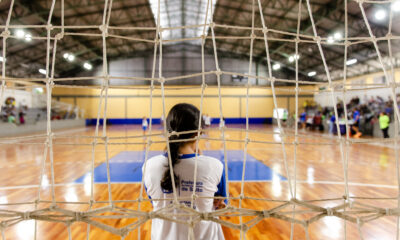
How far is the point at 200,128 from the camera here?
1.05m

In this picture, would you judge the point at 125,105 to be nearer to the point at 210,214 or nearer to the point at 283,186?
the point at 283,186

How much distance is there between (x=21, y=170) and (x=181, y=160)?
4504mm

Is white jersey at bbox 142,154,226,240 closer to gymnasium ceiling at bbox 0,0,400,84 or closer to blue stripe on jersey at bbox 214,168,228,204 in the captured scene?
blue stripe on jersey at bbox 214,168,228,204

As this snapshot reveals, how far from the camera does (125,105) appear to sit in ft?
54.8

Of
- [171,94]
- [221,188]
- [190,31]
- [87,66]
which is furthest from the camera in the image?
[171,94]

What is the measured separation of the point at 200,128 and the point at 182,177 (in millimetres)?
215

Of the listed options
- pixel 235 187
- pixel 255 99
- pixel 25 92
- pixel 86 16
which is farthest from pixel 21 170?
pixel 255 99

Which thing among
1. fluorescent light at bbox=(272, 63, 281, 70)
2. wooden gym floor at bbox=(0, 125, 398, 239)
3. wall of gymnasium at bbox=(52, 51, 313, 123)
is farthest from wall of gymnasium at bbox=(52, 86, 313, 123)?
wooden gym floor at bbox=(0, 125, 398, 239)

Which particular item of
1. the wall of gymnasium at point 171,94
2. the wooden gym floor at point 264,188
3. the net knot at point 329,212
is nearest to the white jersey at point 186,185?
the wooden gym floor at point 264,188

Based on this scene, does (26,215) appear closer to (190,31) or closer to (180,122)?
(180,122)

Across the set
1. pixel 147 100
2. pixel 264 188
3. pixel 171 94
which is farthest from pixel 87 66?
pixel 264 188

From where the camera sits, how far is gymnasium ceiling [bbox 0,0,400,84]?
8.70 metres

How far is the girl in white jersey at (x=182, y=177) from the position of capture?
979 mm

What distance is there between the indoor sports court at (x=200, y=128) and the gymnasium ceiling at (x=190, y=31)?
0.07 meters
